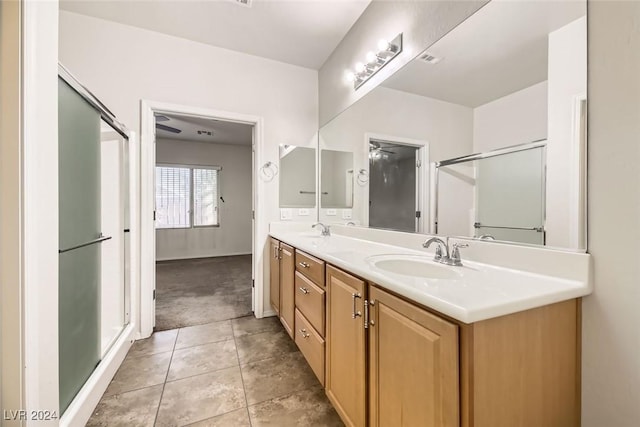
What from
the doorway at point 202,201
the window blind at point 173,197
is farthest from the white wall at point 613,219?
the window blind at point 173,197

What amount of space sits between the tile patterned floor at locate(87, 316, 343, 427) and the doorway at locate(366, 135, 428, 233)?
3.73 ft

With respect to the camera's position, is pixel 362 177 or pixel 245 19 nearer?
pixel 245 19

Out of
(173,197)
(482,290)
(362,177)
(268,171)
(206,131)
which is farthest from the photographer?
(173,197)

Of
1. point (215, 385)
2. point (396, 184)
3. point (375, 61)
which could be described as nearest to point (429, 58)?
point (375, 61)

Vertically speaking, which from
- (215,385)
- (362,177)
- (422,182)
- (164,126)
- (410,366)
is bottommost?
(215,385)

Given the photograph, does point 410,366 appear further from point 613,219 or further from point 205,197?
point 205,197

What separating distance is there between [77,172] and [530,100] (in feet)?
6.73

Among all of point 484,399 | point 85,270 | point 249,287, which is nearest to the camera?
point 484,399

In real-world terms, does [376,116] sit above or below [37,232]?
above

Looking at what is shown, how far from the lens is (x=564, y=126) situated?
86 centimetres

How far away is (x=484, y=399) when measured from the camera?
617 mm

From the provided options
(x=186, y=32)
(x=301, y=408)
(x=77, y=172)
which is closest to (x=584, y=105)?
(x=301, y=408)

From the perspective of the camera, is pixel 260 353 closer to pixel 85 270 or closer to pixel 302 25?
pixel 85 270

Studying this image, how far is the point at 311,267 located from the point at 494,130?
115 centimetres
